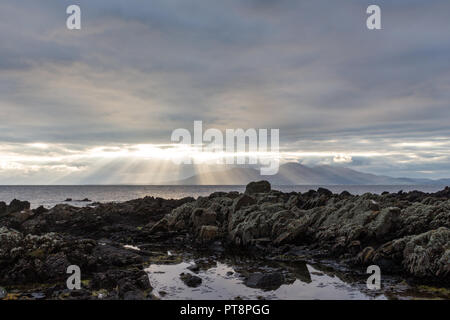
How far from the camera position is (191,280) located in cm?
2122

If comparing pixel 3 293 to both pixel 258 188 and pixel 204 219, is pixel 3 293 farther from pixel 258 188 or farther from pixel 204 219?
pixel 258 188

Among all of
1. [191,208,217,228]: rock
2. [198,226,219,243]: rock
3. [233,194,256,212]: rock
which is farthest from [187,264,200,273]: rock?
[233,194,256,212]: rock

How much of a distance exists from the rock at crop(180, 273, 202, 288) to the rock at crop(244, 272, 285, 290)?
293cm

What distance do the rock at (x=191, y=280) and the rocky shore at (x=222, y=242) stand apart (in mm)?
96

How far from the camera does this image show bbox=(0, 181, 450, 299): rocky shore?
67.3ft

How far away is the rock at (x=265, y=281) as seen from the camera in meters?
20.1

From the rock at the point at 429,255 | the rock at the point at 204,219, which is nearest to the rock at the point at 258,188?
the rock at the point at 204,219

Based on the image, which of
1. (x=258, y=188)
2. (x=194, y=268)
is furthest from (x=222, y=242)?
(x=258, y=188)

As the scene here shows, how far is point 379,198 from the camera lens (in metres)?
42.2

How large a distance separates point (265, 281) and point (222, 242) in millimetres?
15433

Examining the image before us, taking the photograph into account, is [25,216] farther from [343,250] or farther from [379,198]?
[379,198]
